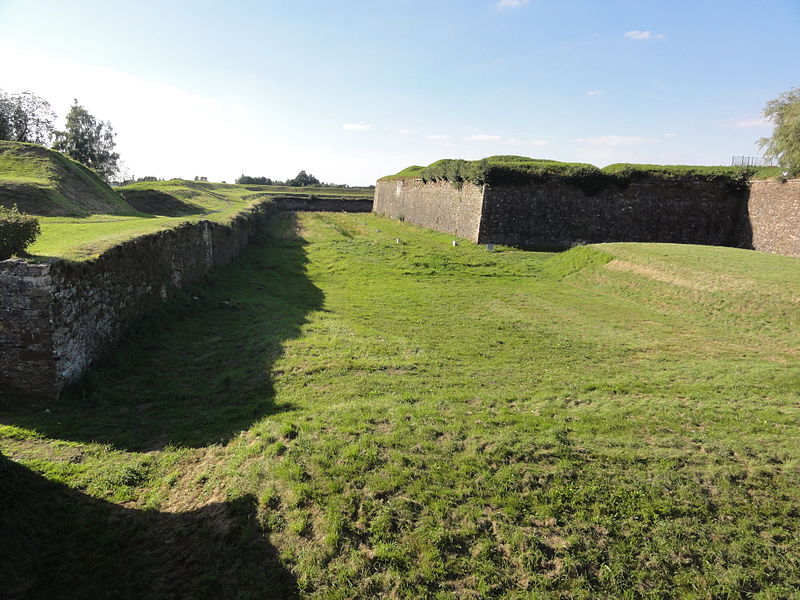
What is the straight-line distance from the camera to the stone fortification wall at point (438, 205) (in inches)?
1027

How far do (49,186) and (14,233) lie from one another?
15.0 meters

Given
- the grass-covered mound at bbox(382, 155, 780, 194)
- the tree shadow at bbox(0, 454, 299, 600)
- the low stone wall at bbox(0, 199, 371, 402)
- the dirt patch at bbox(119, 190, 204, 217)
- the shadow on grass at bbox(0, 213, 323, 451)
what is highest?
the grass-covered mound at bbox(382, 155, 780, 194)

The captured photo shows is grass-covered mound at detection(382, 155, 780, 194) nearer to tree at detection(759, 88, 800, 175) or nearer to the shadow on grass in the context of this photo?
tree at detection(759, 88, 800, 175)

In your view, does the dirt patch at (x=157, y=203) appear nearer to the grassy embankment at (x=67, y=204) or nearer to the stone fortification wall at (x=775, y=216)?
the grassy embankment at (x=67, y=204)

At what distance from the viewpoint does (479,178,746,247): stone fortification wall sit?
81.1 feet

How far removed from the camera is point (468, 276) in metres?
18.9

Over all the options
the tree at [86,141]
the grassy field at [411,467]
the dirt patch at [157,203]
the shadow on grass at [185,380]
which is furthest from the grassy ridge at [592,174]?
the tree at [86,141]

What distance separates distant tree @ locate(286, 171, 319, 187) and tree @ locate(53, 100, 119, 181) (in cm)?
3731

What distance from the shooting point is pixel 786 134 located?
22.2m

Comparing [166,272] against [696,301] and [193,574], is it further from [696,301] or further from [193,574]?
[696,301]

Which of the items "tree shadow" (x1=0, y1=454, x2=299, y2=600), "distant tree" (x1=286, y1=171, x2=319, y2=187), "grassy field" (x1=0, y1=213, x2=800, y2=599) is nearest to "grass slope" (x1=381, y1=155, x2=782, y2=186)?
"grassy field" (x1=0, y1=213, x2=800, y2=599)

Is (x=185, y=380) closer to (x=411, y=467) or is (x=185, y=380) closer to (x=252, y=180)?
(x=411, y=467)

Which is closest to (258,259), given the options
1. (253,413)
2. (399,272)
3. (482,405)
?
A: (399,272)

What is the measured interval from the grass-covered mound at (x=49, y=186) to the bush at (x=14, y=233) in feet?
36.2
